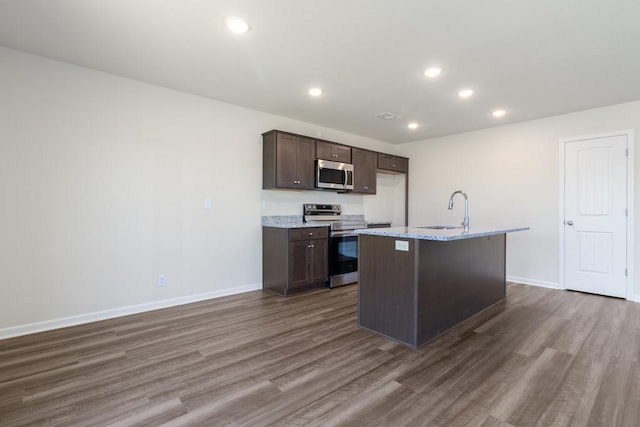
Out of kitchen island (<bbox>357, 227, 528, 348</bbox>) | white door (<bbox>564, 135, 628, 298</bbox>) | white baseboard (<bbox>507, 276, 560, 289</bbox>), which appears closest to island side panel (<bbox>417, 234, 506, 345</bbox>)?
kitchen island (<bbox>357, 227, 528, 348</bbox>)

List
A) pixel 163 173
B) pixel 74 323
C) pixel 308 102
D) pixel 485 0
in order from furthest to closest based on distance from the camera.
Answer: pixel 308 102 → pixel 163 173 → pixel 74 323 → pixel 485 0

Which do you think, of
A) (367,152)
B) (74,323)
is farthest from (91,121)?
(367,152)

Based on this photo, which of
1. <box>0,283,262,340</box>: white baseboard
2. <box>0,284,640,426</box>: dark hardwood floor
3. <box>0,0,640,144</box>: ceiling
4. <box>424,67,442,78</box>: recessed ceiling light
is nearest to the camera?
<box>0,284,640,426</box>: dark hardwood floor

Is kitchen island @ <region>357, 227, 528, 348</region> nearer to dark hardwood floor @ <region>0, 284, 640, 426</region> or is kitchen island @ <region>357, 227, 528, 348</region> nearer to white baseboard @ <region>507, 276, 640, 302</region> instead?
dark hardwood floor @ <region>0, 284, 640, 426</region>

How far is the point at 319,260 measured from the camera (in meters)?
4.26

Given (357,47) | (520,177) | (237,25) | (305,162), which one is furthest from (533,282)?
(237,25)

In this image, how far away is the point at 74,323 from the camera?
2977 mm

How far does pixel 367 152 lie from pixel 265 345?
372 centimetres

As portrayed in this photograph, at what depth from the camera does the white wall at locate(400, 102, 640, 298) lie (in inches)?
166

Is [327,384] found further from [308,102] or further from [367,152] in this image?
[367,152]

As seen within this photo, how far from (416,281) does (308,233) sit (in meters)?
1.88

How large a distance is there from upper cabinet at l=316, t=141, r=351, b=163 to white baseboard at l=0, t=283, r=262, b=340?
7.24 ft

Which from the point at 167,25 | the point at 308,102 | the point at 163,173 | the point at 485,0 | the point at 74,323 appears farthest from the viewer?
the point at 308,102

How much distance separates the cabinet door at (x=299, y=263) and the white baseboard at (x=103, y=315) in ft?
2.48
